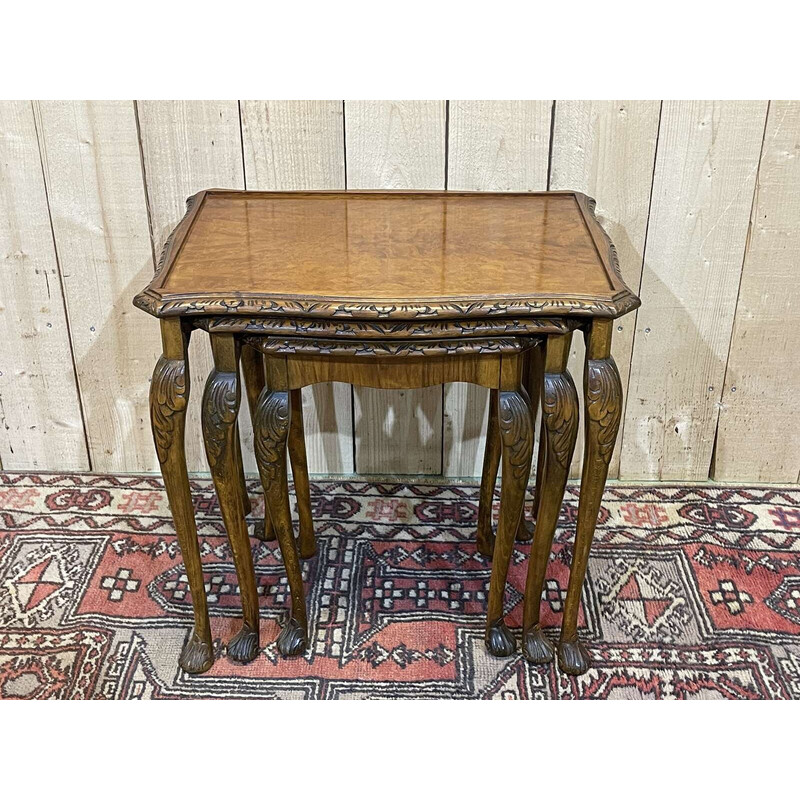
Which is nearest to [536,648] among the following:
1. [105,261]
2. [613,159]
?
[613,159]

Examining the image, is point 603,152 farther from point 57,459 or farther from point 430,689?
point 57,459

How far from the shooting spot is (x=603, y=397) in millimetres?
1284

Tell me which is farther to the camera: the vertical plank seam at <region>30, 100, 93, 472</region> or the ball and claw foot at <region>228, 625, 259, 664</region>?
the vertical plank seam at <region>30, 100, 93, 472</region>

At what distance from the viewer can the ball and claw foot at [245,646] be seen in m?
1.54

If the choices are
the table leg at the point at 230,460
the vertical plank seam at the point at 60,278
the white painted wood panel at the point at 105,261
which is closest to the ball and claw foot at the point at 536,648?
the table leg at the point at 230,460

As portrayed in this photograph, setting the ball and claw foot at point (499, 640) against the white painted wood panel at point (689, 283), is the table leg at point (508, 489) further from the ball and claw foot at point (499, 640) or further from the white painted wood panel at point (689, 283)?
the white painted wood panel at point (689, 283)

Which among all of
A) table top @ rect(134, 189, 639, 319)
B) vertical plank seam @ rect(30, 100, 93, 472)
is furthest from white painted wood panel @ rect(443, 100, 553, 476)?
vertical plank seam @ rect(30, 100, 93, 472)

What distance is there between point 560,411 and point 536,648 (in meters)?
0.48

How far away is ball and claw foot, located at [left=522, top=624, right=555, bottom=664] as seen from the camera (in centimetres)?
154

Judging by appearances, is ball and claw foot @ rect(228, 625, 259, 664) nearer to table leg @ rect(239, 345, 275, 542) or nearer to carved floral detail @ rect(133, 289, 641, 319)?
table leg @ rect(239, 345, 275, 542)

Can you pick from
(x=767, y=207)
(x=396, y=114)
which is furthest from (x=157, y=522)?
(x=767, y=207)

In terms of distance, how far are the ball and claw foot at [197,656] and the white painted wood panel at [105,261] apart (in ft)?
2.00

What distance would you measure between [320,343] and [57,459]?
3.47 feet

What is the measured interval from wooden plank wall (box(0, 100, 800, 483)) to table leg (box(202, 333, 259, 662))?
1.71 feet
